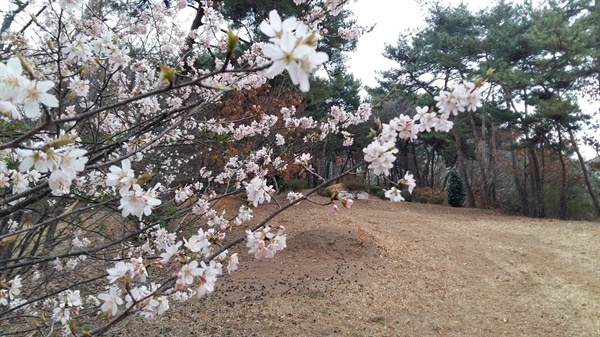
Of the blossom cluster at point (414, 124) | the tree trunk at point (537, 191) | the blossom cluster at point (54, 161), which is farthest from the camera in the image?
the tree trunk at point (537, 191)

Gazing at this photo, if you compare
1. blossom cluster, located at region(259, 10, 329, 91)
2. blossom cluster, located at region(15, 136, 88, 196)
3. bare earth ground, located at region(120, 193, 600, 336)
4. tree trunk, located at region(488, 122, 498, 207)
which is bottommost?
bare earth ground, located at region(120, 193, 600, 336)

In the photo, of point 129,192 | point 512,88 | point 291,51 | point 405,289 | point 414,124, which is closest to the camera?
point 291,51

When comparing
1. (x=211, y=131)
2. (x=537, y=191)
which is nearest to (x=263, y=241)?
(x=211, y=131)

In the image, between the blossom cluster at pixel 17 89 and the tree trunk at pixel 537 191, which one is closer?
the blossom cluster at pixel 17 89

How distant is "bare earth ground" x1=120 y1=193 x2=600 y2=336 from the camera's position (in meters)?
3.71

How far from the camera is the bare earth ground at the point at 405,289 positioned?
12.2ft

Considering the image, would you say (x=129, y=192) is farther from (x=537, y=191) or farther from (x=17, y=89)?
(x=537, y=191)

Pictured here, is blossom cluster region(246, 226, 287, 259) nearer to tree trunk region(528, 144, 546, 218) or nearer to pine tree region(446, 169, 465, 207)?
tree trunk region(528, 144, 546, 218)

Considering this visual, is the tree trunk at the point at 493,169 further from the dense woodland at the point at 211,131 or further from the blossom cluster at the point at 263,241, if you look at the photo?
the blossom cluster at the point at 263,241

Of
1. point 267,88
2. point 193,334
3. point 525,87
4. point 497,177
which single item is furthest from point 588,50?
point 193,334

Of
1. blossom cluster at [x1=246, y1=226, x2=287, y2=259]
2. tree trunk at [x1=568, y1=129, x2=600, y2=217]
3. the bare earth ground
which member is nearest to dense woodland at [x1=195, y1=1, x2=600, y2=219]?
tree trunk at [x1=568, y1=129, x2=600, y2=217]

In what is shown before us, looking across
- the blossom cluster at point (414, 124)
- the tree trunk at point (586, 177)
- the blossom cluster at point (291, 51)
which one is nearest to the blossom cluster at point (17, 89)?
the blossom cluster at point (291, 51)

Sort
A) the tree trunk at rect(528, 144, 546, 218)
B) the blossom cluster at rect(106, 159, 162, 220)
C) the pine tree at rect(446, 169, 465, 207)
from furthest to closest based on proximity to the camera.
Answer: the pine tree at rect(446, 169, 465, 207) → the tree trunk at rect(528, 144, 546, 218) → the blossom cluster at rect(106, 159, 162, 220)

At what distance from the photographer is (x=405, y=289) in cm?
475
